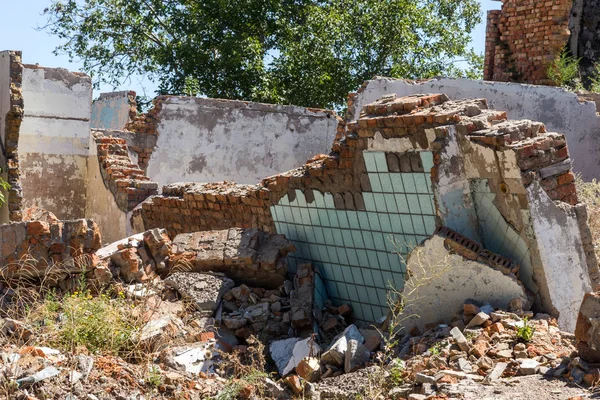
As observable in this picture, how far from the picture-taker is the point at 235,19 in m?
21.9

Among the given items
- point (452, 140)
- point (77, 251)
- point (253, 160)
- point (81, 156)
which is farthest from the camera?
point (253, 160)

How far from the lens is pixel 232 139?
15711 mm

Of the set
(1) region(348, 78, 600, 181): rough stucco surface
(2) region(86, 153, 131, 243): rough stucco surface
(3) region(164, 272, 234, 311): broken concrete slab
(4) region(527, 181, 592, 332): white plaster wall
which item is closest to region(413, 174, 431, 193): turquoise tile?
(4) region(527, 181, 592, 332): white plaster wall

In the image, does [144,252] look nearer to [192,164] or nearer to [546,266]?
[546,266]

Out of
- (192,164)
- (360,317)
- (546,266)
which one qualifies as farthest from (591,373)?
(192,164)

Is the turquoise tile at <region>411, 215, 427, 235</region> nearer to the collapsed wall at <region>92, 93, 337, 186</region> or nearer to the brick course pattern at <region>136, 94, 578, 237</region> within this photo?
the brick course pattern at <region>136, 94, 578, 237</region>

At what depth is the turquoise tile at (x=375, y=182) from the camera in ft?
25.3

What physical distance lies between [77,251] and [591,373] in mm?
4398

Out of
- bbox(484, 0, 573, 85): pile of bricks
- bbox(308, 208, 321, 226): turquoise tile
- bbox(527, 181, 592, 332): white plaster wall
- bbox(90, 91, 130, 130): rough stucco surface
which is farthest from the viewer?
bbox(90, 91, 130, 130): rough stucco surface

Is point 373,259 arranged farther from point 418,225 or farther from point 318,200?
point 318,200

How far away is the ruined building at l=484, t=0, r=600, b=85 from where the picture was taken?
48.2 ft

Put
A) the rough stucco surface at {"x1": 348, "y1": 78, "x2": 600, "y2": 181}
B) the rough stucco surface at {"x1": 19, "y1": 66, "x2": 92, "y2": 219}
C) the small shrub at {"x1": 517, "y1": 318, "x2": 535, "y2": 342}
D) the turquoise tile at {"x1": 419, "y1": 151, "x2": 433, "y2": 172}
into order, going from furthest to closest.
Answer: the rough stucco surface at {"x1": 19, "y1": 66, "x2": 92, "y2": 219}, the rough stucco surface at {"x1": 348, "y1": 78, "x2": 600, "y2": 181}, the turquoise tile at {"x1": 419, "y1": 151, "x2": 433, "y2": 172}, the small shrub at {"x1": 517, "y1": 318, "x2": 535, "y2": 342}

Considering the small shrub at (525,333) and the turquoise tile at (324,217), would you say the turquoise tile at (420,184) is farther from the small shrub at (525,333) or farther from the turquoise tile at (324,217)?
the small shrub at (525,333)

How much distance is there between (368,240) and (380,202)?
0.39 m
